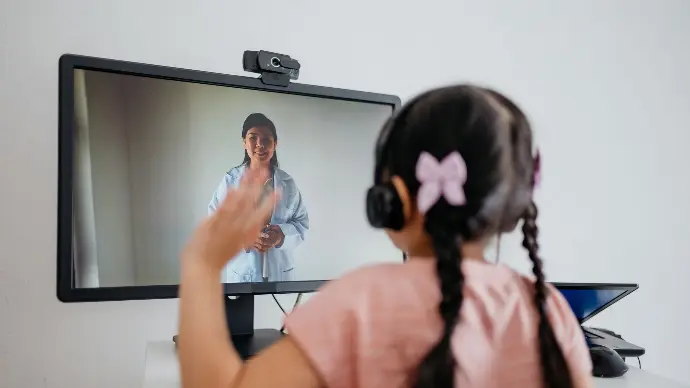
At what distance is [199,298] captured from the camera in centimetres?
52

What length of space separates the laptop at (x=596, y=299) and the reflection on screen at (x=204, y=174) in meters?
0.29

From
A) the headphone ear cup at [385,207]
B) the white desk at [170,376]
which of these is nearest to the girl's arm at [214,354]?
the headphone ear cup at [385,207]

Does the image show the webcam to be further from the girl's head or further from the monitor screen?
the monitor screen

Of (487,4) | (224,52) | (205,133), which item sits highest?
(487,4)

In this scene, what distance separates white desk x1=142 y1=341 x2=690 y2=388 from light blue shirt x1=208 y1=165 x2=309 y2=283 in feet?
0.45

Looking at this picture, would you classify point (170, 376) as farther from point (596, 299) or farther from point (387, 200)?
point (596, 299)

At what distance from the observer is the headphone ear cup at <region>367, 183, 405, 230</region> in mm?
516

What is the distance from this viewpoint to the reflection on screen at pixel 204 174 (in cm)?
81

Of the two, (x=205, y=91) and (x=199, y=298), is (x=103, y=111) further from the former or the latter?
(x=199, y=298)

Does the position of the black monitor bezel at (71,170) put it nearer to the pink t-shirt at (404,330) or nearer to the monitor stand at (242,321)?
the monitor stand at (242,321)

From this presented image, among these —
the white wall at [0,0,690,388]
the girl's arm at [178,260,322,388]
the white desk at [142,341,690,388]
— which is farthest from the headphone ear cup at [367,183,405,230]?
the white wall at [0,0,690,388]

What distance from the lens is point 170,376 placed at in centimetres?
76

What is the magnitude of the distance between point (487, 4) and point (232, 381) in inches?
44.6

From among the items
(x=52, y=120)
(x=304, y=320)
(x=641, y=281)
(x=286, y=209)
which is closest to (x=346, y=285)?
(x=304, y=320)
